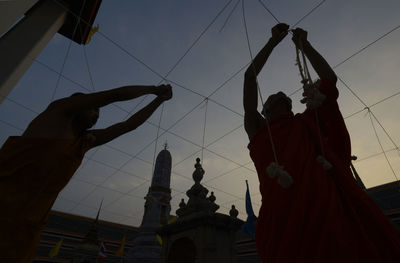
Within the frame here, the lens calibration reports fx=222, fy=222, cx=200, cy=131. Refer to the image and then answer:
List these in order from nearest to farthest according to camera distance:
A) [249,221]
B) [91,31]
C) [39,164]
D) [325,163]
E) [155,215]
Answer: [325,163] < [39,164] < [91,31] < [249,221] < [155,215]

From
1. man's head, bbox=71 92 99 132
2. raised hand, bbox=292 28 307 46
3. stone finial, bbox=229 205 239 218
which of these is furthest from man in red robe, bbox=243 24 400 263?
stone finial, bbox=229 205 239 218

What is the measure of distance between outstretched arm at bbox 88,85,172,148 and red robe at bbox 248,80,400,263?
1.18m

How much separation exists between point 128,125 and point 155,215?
430 inches

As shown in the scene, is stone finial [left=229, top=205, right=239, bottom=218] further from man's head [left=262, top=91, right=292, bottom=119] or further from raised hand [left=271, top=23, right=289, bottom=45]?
raised hand [left=271, top=23, right=289, bottom=45]

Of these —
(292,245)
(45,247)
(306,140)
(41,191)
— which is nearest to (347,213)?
(292,245)

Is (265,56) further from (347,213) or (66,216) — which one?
(66,216)

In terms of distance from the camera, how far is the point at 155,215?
1188 centimetres

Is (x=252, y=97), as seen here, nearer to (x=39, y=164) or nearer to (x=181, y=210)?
(x=39, y=164)

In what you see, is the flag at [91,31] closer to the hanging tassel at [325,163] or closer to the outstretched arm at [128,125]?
the outstretched arm at [128,125]

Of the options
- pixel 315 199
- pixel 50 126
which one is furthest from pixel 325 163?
pixel 50 126

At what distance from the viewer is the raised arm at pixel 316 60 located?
1.52 m

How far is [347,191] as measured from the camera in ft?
3.52

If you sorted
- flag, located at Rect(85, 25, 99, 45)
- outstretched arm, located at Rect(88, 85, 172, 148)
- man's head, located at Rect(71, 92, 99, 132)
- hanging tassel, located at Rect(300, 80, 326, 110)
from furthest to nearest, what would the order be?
flag, located at Rect(85, 25, 99, 45) < outstretched arm, located at Rect(88, 85, 172, 148) < man's head, located at Rect(71, 92, 99, 132) < hanging tassel, located at Rect(300, 80, 326, 110)

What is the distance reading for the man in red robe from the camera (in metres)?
0.87
